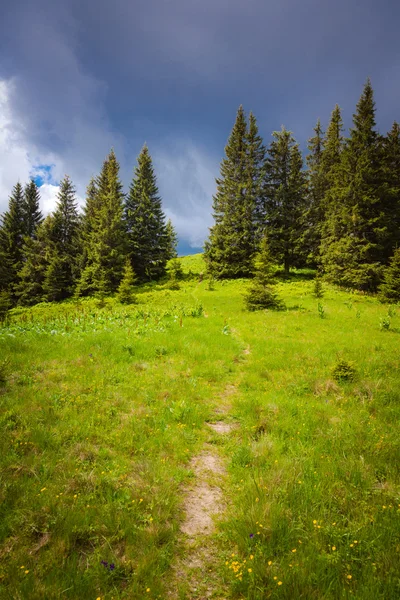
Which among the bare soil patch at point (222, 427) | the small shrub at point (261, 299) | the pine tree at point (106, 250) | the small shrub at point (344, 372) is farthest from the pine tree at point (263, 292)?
the pine tree at point (106, 250)

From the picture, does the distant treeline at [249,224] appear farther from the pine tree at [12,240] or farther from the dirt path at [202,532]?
the dirt path at [202,532]

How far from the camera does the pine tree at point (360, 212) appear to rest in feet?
87.3

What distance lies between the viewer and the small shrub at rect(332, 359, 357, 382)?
8.08 meters

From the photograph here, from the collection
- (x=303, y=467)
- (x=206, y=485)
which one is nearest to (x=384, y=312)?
(x=303, y=467)

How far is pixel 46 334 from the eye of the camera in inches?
Answer: 454

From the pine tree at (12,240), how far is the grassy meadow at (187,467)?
37.1 metres

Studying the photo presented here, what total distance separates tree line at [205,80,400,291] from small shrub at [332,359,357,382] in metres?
18.2

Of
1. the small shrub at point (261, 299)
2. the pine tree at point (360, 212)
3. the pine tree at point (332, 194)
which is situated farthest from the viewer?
the pine tree at point (332, 194)

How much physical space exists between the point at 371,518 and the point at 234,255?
1287 inches

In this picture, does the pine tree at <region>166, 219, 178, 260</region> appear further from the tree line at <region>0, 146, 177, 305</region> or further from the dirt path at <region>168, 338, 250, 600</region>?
the dirt path at <region>168, 338, 250, 600</region>

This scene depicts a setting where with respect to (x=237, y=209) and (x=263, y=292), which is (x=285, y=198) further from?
(x=263, y=292)

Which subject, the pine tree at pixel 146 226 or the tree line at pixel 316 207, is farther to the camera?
the pine tree at pixel 146 226

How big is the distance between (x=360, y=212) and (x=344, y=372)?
2597 cm

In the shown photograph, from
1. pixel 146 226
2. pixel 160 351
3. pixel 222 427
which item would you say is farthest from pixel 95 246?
pixel 222 427
